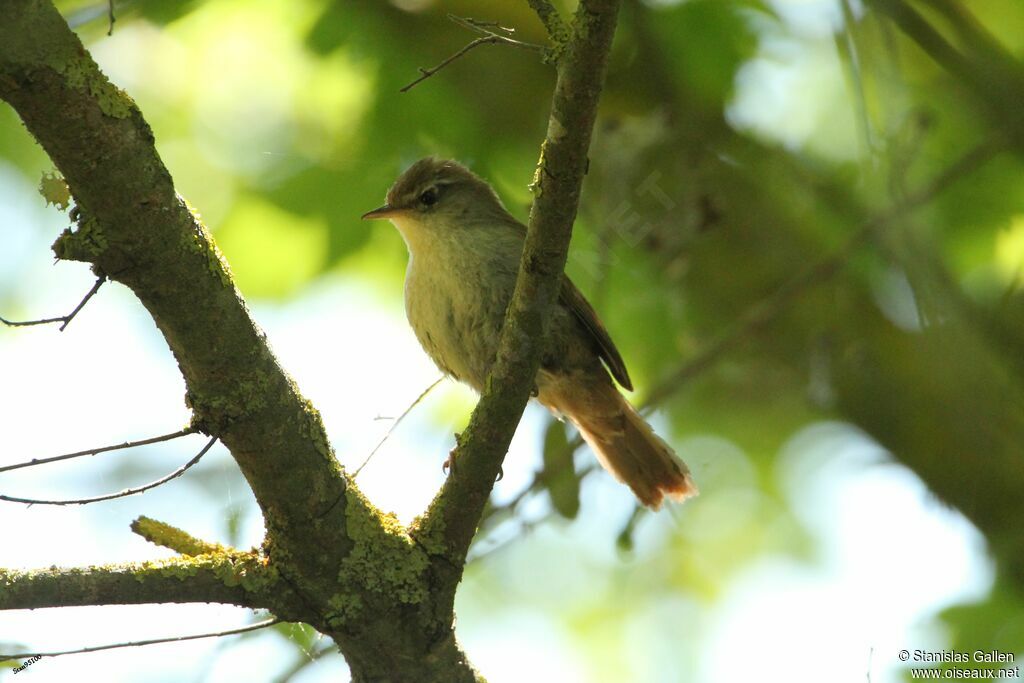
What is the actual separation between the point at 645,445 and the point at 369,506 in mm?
1866

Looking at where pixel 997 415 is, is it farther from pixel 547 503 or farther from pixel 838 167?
pixel 838 167

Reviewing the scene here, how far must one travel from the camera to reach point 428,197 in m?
4.55

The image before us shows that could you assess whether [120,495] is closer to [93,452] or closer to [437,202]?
[93,452]

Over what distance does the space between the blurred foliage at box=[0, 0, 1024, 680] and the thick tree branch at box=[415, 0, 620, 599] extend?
109 cm

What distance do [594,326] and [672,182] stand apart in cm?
108

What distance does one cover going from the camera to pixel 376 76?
4484 millimetres

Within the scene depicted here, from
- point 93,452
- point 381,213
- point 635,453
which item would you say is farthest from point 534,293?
point 635,453

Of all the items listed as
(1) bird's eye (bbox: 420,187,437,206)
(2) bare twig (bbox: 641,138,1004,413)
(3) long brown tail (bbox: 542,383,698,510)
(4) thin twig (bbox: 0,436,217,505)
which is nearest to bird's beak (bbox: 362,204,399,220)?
(1) bird's eye (bbox: 420,187,437,206)

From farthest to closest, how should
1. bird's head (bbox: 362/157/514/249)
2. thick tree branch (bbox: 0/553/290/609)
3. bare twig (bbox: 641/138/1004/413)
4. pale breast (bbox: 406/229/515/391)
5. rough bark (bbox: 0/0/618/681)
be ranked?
bird's head (bbox: 362/157/514/249) → bare twig (bbox: 641/138/1004/413) → pale breast (bbox: 406/229/515/391) → thick tree branch (bbox: 0/553/290/609) → rough bark (bbox: 0/0/618/681)

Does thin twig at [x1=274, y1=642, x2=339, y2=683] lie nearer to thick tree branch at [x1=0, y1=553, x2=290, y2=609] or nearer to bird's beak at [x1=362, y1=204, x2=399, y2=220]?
thick tree branch at [x1=0, y1=553, x2=290, y2=609]

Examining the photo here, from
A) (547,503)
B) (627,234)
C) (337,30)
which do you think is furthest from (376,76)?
(547,503)

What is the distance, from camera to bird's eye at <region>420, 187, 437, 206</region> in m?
4.54

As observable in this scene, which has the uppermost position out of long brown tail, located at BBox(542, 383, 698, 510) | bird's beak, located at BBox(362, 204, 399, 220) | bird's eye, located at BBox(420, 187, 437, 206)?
bird's eye, located at BBox(420, 187, 437, 206)

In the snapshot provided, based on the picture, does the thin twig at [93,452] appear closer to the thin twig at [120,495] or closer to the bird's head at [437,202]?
the thin twig at [120,495]
